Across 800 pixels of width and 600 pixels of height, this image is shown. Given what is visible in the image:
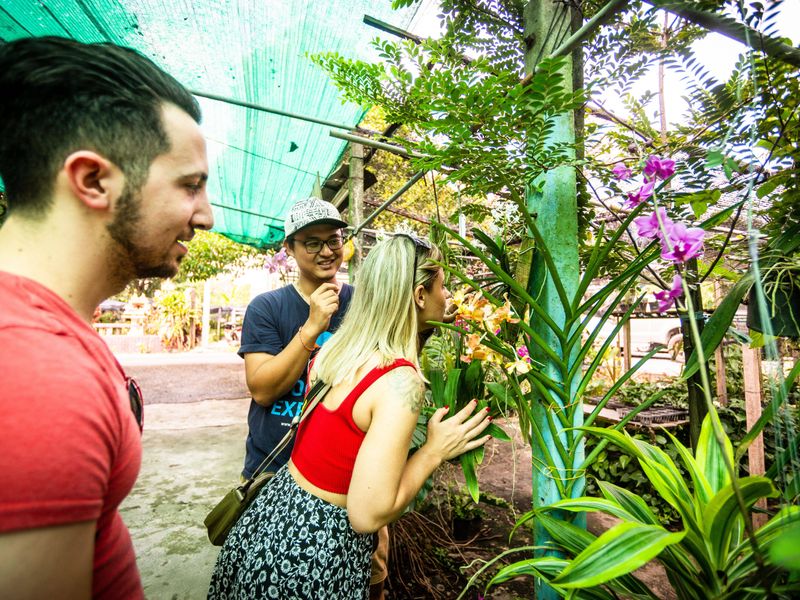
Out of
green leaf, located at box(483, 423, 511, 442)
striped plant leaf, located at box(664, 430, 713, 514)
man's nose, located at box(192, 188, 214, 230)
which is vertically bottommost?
striped plant leaf, located at box(664, 430, 713, 514)

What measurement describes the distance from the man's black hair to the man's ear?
0.01 m

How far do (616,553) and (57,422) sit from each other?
35.7 inches

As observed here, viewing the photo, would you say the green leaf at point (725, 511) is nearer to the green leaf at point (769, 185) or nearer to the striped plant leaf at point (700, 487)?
the striped plant leaf at point (700, 487)

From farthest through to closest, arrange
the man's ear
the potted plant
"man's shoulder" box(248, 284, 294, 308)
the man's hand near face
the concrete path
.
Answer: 1. the concrete path
2. "man's shoulder" box(248, 284, 294, 308)
3. the man's hand near face
4. the potted plant
5. the man's ear

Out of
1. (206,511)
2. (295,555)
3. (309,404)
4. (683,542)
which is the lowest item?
(206,511)

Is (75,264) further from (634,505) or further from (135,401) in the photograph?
(634,505)

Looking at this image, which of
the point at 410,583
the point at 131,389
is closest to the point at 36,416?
the point at 131,389

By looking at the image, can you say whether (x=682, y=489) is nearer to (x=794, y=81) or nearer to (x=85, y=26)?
(x=794, y=81)

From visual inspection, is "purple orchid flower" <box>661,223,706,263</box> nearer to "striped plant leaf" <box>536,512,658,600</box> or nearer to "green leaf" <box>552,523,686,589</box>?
"green leaf" <box>552,523,686,589</box>

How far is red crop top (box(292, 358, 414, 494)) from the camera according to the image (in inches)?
43.4

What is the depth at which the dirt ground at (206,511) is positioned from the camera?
85.7 inches

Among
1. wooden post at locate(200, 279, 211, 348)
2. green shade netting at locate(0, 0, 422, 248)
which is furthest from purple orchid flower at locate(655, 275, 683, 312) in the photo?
wooden post at locate(200, 279, 211, 348)

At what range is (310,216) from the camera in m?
1.86

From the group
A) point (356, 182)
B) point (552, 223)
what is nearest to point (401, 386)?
point (552, 223)
